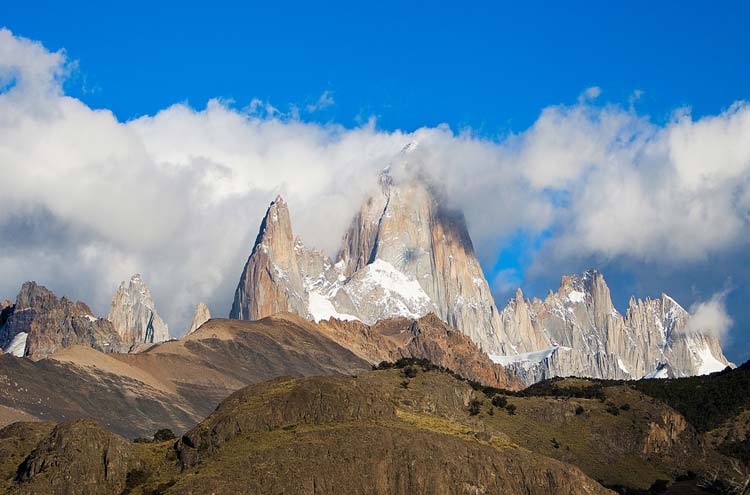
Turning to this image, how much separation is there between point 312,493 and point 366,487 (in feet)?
25.3

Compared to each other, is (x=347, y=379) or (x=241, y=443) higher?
(x=347, y=379)

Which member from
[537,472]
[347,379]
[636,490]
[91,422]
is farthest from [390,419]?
[636,490]

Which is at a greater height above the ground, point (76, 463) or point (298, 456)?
point (76, 463)

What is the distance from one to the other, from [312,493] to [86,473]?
29.7 metres

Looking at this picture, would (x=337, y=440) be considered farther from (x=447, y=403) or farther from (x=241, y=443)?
(x=447, y=403)

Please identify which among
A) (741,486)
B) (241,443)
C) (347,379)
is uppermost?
(347,379)

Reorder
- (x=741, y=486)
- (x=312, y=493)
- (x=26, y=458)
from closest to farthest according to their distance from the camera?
(x=741, y=486) → (x=312, y=493) → (x=26, y=458)

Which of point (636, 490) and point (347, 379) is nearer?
point (347, 379)

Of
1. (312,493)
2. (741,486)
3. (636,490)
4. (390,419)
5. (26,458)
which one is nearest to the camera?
(741,486)

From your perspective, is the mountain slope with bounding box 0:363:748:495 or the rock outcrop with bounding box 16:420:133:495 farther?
the rock outcrop with bounding box 16:420:133:495

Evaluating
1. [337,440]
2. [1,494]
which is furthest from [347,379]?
[1,494]

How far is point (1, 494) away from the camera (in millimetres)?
142750

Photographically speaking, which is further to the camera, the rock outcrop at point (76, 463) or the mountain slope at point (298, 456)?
the rock outcrop at point (76, 463)

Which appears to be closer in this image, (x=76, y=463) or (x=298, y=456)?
(x=298, y=456)
